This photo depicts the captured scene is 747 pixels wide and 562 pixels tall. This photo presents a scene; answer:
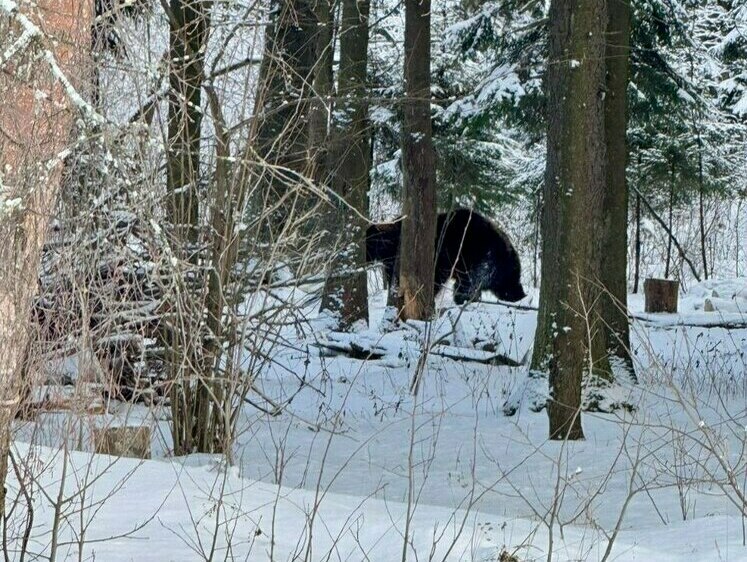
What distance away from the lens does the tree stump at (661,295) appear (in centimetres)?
1655

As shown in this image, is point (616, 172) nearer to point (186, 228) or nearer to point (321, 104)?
point (321, 104)

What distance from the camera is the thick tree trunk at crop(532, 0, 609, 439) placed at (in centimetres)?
805

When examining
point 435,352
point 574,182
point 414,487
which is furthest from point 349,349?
point 414,487

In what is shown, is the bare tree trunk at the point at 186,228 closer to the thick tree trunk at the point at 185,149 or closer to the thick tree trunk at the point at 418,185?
the thick tree trunk at the point at 185,149

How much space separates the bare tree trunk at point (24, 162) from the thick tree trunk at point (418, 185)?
9925 mm

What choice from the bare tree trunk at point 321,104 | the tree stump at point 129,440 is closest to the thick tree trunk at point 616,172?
the bare tree trunk at point 321,104

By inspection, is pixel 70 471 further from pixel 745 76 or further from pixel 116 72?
pixel 745 76

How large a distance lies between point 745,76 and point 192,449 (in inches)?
685

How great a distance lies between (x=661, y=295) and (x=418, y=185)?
462cm

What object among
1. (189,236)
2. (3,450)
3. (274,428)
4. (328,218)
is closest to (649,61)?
(328,218)

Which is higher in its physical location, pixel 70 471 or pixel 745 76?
pixel 745 76

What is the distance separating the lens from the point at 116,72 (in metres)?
5.50

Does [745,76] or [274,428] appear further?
[745,76]

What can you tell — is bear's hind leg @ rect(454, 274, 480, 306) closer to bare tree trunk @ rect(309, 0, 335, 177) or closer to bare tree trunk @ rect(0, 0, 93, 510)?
bare tree trunk @ rect(309, 0, 335, 177)
